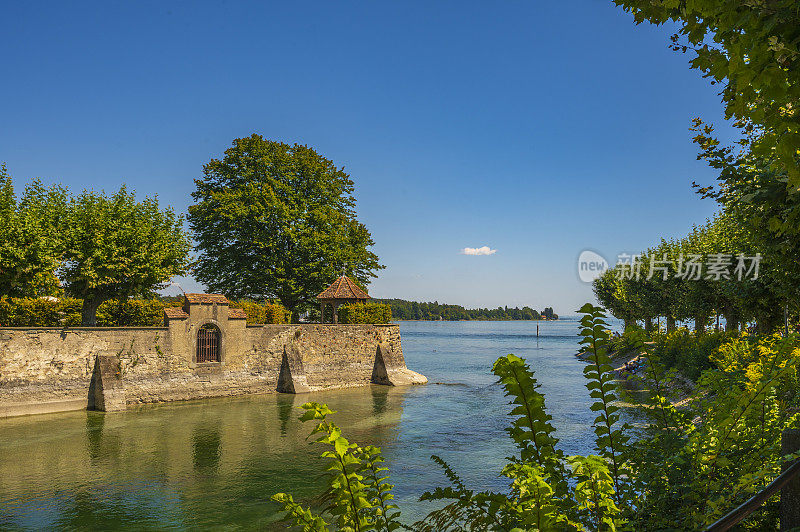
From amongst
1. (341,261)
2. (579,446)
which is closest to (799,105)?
(579,446)

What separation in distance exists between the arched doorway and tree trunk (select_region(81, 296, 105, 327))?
21.6ft

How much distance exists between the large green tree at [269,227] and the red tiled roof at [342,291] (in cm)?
211

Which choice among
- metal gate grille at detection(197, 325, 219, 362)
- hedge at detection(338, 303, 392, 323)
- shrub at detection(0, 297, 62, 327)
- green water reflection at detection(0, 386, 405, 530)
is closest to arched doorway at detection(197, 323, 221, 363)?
metal gate grille at detection(197, 325, 219, 362)

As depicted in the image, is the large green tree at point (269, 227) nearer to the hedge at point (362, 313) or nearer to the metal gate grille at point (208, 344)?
the hedge at point (362, 313)

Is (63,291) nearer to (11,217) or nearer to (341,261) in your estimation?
(11,217)

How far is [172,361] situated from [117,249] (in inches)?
266

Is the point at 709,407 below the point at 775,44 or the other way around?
below

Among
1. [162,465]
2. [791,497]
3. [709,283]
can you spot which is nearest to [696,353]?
[709,283]

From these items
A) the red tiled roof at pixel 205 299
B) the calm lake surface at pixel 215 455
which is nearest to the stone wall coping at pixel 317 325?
the red tiled roof at pixel 205 299

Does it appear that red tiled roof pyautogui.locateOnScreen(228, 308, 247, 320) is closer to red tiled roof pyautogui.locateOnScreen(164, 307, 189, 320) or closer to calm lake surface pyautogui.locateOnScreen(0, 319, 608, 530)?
red tiled roof pyautogui.locateOnScreen(164, 307, 189, 320)

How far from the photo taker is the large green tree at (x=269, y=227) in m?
32.4

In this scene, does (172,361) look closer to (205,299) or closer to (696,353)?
(205,299)

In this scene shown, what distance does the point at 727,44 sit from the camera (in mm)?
2461

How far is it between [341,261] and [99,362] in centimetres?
1653
